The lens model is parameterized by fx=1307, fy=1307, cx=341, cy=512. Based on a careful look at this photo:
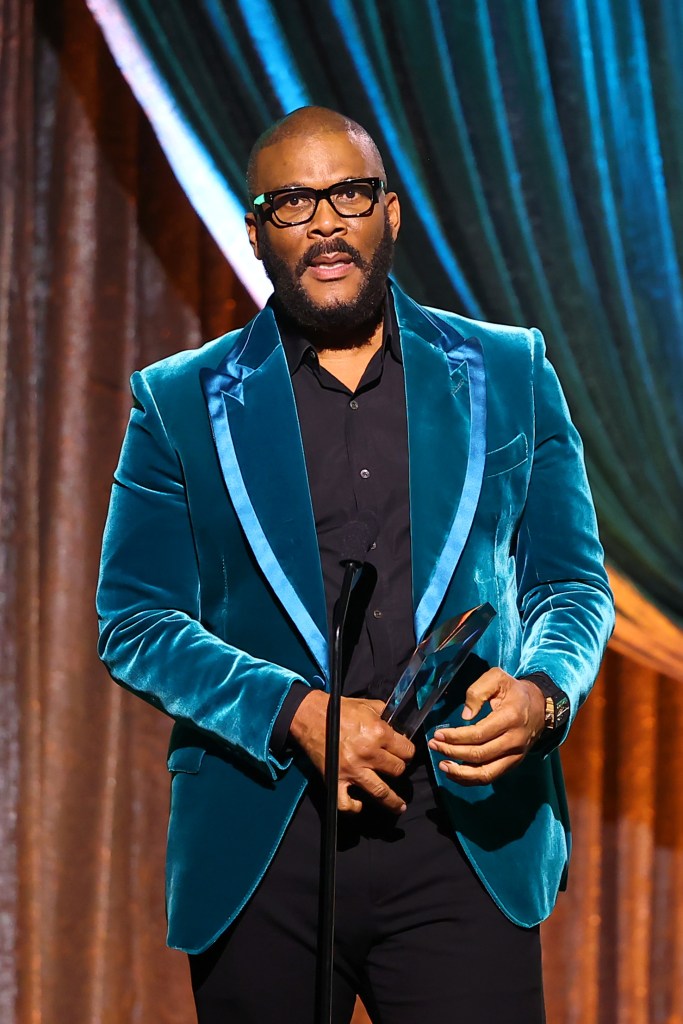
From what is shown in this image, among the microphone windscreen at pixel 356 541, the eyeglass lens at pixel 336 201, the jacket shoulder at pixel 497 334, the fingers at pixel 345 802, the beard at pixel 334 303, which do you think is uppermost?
the eyeglass lens at pixel 336 201

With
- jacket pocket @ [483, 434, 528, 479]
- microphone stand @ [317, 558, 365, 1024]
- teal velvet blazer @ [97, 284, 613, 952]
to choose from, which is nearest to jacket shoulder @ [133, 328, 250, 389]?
teal velvet blazer @ [97, 284, 613, 952]

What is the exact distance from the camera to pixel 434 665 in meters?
1.49

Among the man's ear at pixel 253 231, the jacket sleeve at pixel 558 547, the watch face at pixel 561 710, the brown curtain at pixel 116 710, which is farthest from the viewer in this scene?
the brown curtain at pixel 116 710

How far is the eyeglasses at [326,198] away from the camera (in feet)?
5.67

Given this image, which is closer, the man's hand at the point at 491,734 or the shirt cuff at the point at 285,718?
the man's hand at the point at 491,734

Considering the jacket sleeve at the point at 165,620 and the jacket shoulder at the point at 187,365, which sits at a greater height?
the jacket shoulder at the point at 187,365

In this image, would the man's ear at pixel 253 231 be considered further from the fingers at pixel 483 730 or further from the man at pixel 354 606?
Result: the fingers at pixel 483 730

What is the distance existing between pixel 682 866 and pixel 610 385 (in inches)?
44.7

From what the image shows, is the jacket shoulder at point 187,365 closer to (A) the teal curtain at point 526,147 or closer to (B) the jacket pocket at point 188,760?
(B) the jacket pocket at point 188,760

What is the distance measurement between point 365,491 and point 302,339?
26 centimetres

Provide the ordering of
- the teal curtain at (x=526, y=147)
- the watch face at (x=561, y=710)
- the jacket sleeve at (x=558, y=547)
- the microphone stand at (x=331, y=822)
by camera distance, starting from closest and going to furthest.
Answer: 1. the microphone stand at (x=331, y=822)
2. the watch face at (x=561, y=710)
3. the jacket sleeve at (x=558, y=547)
4. the teal curtain at (x=526, y=147)

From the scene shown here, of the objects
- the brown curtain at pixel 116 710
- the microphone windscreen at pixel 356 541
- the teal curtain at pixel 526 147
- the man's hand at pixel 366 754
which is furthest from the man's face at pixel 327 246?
the brown curtain at pixel 116 710

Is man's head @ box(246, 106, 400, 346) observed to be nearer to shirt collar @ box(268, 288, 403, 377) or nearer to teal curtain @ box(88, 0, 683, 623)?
shirt collar @ box(268, 288, 403, 377)

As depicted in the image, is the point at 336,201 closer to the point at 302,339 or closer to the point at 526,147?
the point at 302,339
